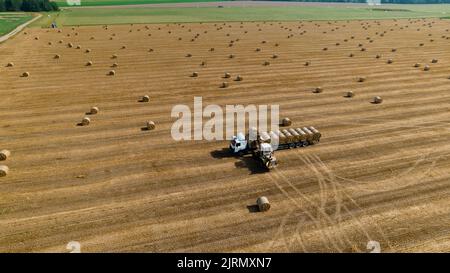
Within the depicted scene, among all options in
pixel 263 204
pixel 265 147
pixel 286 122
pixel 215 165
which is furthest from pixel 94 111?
pixel 263 204

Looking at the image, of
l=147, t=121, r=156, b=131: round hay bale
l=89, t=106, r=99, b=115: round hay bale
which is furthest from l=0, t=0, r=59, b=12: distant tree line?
l=147, t=121, r=156, b=131: round hay bale

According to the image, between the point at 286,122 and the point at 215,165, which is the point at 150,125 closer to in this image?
the point at 215,165

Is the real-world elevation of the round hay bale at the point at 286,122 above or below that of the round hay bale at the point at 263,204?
above

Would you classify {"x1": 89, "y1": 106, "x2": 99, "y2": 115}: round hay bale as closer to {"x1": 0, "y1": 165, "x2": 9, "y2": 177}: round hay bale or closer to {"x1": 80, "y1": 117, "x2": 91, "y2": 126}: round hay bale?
{"x1": 80, "y1": 117, "x2": 91, "y2": 126}: round hay bale

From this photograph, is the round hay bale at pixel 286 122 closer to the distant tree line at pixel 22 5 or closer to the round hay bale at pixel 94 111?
the round hay bale at pixel 94 111

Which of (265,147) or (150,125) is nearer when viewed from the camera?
(265,147)

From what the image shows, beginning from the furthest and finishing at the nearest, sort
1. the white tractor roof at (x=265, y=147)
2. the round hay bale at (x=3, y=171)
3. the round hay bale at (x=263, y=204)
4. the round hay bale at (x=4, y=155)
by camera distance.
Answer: the round hay bale at (x=4, y=155) → the white tractor roof at (x=265, y=147) → the round hay bale at (x=3, y=171) → the round hay bale at (x=263, y=204)

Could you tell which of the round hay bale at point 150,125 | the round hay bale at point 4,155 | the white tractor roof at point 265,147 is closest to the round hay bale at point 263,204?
the white tractor roof at point 265,147
